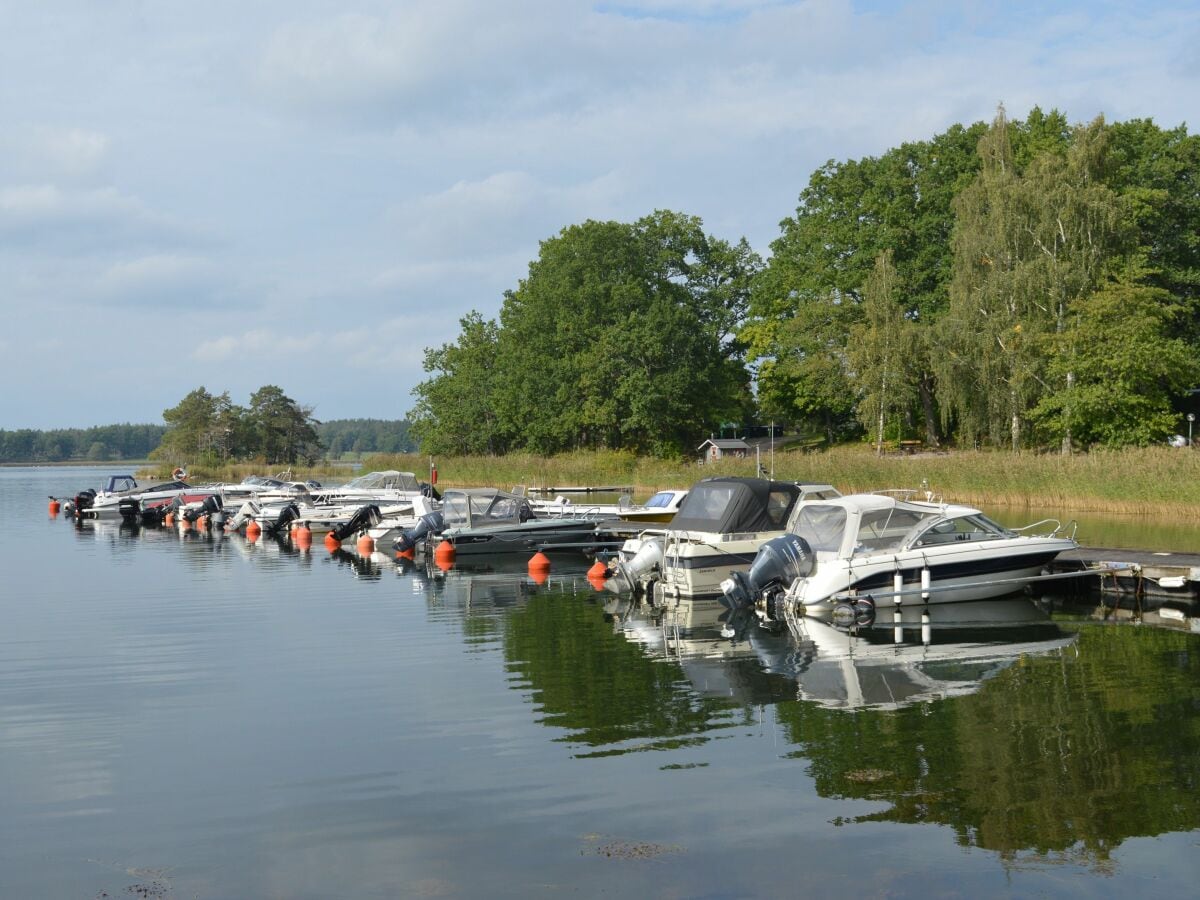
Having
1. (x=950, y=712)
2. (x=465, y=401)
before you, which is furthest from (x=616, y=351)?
(x=950, y=712)

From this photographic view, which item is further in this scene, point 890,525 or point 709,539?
point 709,539

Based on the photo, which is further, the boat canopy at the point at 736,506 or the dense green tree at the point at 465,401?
the dense green tree at the point at 465,401

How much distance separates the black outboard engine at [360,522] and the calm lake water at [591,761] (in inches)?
731

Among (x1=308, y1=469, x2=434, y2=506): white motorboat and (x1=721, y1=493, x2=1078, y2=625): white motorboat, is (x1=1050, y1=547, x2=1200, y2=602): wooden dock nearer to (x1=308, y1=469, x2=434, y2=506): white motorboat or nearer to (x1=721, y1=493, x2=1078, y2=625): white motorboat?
(x1=721, y1=493, x2=1078, y2=625): white motorboat

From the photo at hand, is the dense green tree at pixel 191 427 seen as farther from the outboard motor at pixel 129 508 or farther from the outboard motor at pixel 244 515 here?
the outboard motor at pixel 244 515

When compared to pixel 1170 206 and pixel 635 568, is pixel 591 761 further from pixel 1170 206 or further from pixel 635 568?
pixel 1170 206

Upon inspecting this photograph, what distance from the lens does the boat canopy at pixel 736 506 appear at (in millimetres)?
24562

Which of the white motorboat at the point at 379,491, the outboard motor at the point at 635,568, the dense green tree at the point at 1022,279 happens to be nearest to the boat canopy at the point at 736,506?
the outboard motor at the point at 635,568

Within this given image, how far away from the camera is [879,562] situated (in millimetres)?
21641

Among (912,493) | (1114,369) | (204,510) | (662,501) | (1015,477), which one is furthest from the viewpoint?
(1114,369)

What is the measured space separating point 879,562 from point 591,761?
36.7 ft

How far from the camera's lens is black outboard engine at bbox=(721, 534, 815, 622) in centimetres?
2150

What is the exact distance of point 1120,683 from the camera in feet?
50.1

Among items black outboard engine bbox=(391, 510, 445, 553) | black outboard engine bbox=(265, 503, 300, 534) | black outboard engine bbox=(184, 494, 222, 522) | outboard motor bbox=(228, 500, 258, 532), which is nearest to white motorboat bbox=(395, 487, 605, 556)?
black outboard engine bbox=(391, 510, 445, 553)
